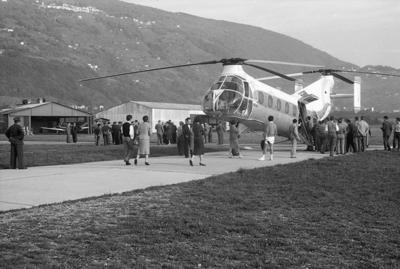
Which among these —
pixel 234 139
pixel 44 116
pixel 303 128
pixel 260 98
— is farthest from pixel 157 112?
pixel 234 139

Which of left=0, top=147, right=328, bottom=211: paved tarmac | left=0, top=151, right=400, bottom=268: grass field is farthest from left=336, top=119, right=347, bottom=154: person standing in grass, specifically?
left=0, top=151, right=400, bottom=268: grass field

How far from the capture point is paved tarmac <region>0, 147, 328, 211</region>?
10.6m

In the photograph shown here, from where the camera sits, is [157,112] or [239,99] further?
[157,112]

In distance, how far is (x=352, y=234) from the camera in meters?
8.12

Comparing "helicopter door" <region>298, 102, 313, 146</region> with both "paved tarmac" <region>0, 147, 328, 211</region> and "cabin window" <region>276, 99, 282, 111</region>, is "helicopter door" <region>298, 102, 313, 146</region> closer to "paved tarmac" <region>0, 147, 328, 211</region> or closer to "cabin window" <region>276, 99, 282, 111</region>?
"cabin window" <region>276, 99, 282, 111</region>

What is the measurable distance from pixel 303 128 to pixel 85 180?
1451 centimetres

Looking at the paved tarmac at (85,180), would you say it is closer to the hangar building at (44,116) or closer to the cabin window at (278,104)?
the cabin window at (278,104)

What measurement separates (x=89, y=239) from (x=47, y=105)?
60.1m

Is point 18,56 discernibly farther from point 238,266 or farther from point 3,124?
point 238,266

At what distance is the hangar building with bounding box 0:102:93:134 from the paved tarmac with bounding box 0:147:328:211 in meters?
48.9

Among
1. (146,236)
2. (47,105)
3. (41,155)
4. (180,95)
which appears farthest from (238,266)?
(180,95)

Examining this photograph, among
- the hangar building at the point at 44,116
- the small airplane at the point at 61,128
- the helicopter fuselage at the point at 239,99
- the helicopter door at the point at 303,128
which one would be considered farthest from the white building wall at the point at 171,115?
the helicopter fuselage at the point at 239,99

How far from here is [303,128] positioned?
83.2ft

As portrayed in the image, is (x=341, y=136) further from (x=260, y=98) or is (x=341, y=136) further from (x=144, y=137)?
(x=144, y=137)
